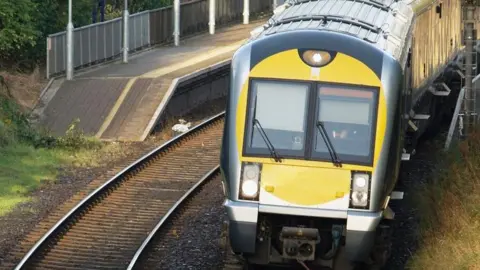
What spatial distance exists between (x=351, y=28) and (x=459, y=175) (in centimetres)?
333

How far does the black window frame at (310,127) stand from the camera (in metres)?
11.4

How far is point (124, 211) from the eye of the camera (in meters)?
15.7

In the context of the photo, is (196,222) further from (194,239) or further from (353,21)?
(353,21)

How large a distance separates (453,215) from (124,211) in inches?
195

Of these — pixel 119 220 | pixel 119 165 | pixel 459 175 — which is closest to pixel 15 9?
pixel 119 165

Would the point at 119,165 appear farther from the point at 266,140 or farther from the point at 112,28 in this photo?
the point at 112,28

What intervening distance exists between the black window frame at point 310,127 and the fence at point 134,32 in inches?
553

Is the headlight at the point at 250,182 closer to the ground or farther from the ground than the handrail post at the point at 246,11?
closer to the ground

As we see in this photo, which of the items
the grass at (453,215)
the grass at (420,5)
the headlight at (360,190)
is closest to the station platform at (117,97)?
the grass at (420,5)

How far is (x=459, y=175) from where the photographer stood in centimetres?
1452

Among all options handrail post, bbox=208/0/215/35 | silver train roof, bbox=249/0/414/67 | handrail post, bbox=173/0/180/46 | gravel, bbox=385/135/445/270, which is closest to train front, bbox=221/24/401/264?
silver train roof, bbox=249/0/414/67

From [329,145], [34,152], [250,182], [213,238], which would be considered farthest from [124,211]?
[329,145]

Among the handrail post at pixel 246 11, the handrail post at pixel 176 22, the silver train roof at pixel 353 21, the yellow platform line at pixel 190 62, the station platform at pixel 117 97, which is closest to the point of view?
the silver train roof at pixel 353 21

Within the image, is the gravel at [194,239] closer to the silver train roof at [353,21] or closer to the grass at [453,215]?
the grass at [453,215]
